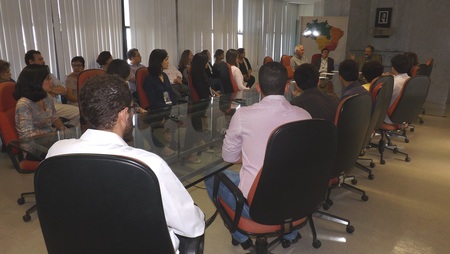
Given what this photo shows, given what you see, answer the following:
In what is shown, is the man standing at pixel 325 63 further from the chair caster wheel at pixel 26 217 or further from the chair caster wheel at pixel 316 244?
→ the chair caster wheel at pixel 26 217

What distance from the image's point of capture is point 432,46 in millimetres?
8328

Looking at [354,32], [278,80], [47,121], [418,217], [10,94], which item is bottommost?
[418,217]

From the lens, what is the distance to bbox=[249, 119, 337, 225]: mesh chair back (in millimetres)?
1521

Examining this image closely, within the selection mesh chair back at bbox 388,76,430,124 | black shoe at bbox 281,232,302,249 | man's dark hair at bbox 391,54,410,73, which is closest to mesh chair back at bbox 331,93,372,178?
black shoe at bbox 281,232,302,249

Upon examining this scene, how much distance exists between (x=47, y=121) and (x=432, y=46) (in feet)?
29.1

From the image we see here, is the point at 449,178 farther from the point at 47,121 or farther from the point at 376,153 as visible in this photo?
the point at 47,121

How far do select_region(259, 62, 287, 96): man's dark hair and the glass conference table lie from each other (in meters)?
0.54

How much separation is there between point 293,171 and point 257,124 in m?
0.32

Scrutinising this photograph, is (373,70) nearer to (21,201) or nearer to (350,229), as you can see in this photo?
(350,229)

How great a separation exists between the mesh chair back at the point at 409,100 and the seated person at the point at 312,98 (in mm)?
1562

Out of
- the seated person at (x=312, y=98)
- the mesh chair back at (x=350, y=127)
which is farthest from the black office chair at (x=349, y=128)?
the seated person at (x=312, y=98)

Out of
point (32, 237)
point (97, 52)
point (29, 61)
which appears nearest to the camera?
point (32, 237)

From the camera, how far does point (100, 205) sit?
1008 millimetres

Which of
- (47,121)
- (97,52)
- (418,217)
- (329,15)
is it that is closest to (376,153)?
(418,217)
